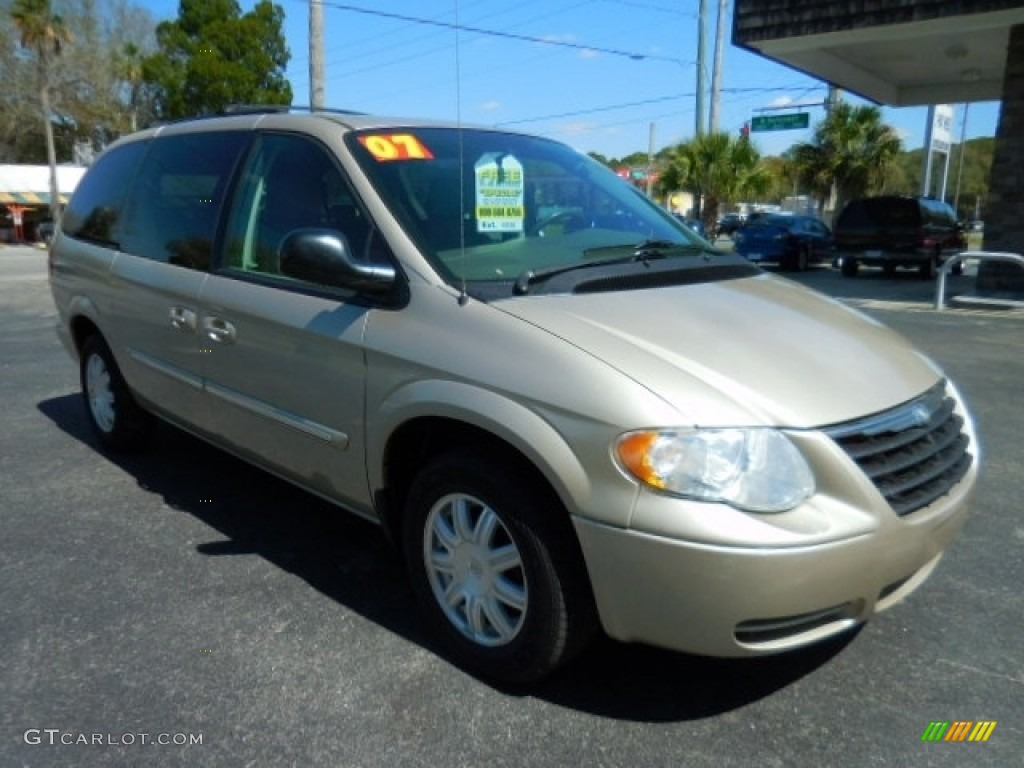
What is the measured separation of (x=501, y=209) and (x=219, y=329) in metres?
1.31

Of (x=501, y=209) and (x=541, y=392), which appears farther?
(x=501, y=209)

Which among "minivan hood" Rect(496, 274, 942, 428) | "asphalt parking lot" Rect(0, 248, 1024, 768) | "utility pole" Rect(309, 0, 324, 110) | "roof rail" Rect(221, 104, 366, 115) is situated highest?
"utility pole" Rect(309, 0, 324, 110)

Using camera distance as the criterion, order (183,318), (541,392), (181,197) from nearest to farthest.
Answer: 1. (541,392)
2. (183,318)
3. (181,197)

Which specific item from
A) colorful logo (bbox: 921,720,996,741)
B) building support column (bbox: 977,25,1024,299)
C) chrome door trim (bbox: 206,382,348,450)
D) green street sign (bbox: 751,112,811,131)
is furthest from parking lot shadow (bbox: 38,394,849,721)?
green street sign (bbox: 751,112,811,131)

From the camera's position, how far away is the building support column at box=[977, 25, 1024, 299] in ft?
39.0

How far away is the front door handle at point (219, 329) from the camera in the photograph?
135 inches

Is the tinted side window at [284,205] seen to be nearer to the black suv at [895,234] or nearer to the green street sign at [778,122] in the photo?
→ the black suv at [895,234]

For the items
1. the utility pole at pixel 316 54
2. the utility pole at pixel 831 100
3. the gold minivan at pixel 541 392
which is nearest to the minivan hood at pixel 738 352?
the gold minivan at pixel 541 392

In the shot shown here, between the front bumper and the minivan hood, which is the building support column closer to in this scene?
the minivan hood

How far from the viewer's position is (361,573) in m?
3.43

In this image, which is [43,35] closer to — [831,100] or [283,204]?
[831,100]

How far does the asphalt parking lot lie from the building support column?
983 centimetres

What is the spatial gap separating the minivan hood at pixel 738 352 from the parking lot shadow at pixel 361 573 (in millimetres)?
954

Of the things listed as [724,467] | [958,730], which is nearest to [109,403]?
[724,467]
